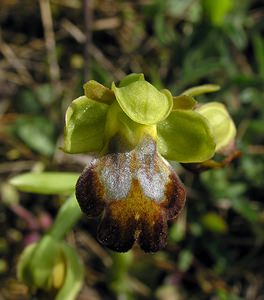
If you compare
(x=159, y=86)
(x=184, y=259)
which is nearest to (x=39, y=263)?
(x=184, y=259)

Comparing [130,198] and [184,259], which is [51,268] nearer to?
[130,198]

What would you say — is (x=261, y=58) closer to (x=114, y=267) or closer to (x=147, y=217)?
(x=114, y=267)

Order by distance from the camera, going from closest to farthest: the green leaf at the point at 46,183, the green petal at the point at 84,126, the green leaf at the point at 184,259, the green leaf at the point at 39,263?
the green petal at the point at 84,126
the green leaf at the point at 39,263
the green leaf at the point at 46,183
the green leaf at the point at 184,259

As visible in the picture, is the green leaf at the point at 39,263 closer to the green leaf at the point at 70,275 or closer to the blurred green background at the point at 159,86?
the green leaf at the point at 70,275

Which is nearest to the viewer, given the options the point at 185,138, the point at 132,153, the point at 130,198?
the point at 130,198

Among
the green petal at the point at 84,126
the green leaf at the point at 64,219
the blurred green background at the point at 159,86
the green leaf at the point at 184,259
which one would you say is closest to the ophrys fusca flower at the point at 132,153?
the green petal at the point at 84,126

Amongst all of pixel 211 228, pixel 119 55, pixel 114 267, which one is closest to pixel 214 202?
pixel 211 228
